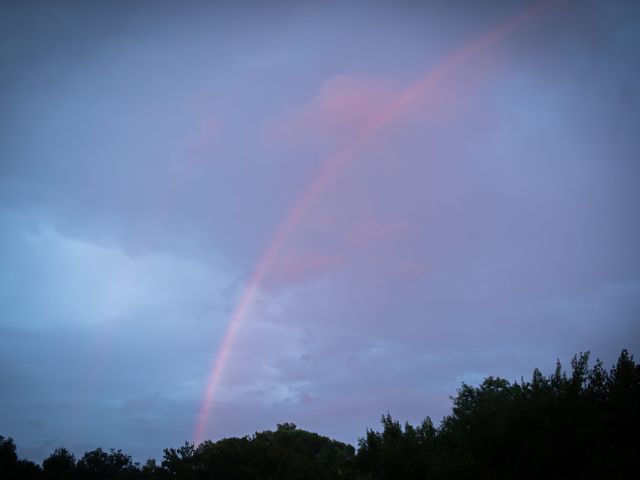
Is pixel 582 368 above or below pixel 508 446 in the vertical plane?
above

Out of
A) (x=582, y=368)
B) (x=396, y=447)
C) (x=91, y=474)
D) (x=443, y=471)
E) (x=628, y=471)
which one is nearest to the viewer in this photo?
(x=628, y=471)

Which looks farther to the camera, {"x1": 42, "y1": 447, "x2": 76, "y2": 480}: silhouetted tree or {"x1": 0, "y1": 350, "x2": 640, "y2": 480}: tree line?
{"x1": 42, "y1": 447, "x2": 76, "y2": 480}: silhouetted tree

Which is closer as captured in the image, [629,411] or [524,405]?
[629,411]

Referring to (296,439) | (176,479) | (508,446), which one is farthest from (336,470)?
(296,439)

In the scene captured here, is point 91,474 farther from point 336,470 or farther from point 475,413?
point 475,413

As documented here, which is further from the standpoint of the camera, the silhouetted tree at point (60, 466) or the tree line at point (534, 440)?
the silhouetted tree at point (60, 466)

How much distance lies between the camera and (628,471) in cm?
2272

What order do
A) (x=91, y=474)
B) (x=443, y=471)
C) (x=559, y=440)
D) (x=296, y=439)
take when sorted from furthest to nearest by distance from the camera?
(x=296, y=439) < (x=91, y=474) < (x=443, y=471) < (x=559, y=440)

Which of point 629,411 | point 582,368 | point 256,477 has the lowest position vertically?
point 256,477

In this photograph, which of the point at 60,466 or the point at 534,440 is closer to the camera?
the point at 534,440

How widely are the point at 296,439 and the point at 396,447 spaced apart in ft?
216

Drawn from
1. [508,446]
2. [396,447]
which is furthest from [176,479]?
[508,446]

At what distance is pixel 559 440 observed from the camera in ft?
95.9

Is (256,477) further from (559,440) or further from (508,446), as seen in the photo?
(559,440)
